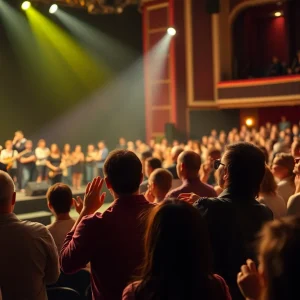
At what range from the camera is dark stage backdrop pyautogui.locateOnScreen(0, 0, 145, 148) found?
1318 centimetres

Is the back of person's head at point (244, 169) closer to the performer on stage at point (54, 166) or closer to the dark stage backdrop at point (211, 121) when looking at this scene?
the performer on stage at point (54, 166)

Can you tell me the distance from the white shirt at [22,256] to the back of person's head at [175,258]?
92 cm

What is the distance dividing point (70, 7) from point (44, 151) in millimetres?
4988

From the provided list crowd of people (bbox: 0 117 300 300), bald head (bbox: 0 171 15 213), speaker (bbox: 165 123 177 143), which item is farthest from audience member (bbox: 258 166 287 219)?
speaker (bbox: 165 123 177 143)

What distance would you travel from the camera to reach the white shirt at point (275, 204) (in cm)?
328

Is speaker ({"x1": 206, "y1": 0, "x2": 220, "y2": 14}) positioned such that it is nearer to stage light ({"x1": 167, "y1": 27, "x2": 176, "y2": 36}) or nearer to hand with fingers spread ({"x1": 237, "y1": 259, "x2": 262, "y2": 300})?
stage light ({"x1": 167, "y1": 27, "x2": 176, "y2": 36})

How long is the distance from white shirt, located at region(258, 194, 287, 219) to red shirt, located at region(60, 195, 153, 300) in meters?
1.55

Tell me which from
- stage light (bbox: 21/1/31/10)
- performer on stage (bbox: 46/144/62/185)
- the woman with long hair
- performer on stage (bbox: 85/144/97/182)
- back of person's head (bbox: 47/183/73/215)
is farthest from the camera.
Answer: stage light (bbox: 21/1/31/10)

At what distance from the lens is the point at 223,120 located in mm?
15445

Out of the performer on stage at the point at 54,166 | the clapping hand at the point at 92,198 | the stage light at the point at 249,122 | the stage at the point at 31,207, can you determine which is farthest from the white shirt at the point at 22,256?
the stage light at the point at 249,122

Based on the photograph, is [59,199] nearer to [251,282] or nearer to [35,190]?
[251,282]

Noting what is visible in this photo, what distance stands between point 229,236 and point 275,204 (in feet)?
4.42

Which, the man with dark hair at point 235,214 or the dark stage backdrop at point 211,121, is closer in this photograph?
the man with dark hair at point 235,214

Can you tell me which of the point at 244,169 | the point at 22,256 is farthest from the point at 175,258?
the point at 22,256
